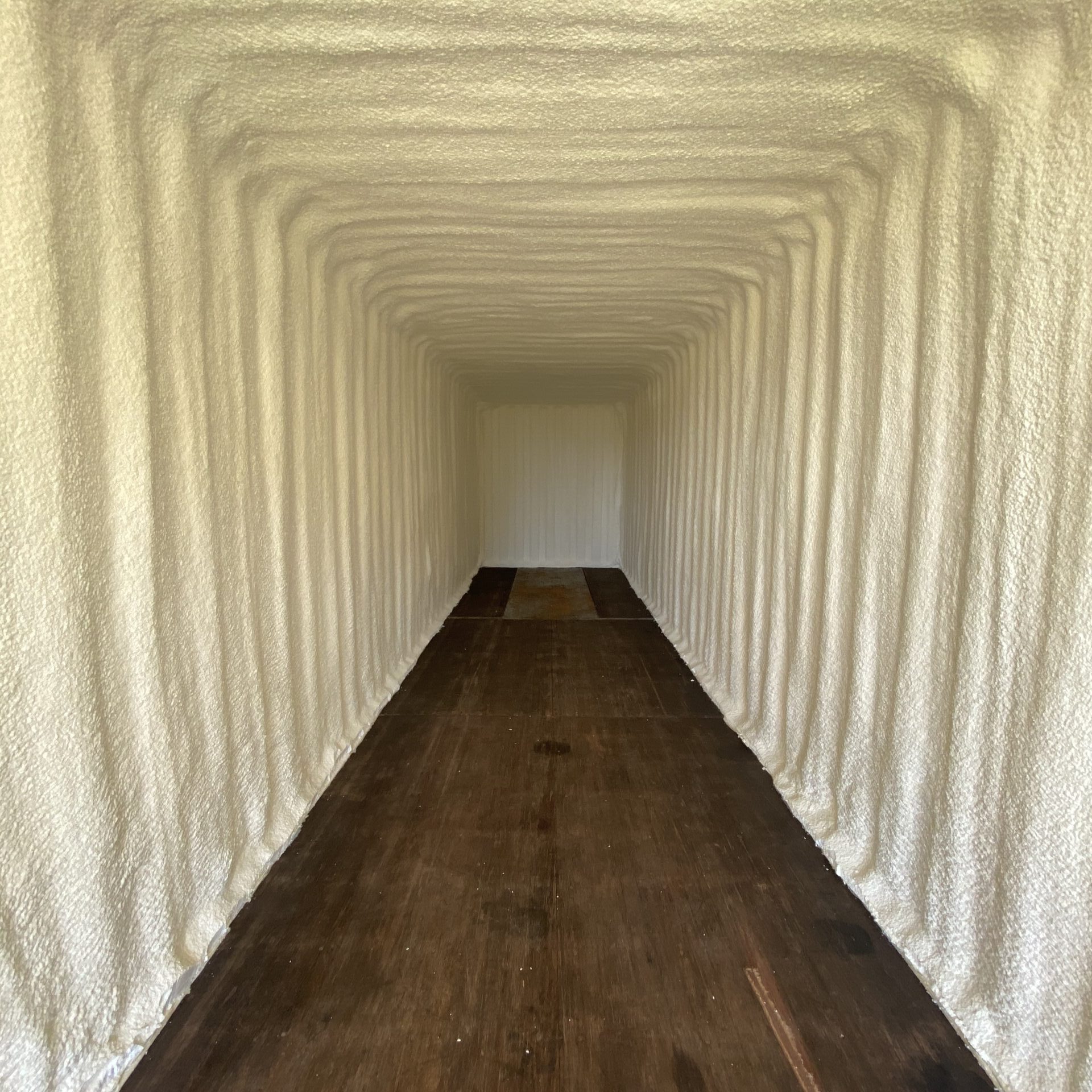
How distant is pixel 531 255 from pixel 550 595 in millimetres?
4317

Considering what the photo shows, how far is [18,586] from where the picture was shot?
125 cm

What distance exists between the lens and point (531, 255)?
2914 millimetres

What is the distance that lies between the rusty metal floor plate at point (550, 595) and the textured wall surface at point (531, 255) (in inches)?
128

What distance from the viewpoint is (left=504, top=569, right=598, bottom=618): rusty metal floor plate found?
19.9ft

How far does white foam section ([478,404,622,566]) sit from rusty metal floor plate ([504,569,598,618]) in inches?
18.6

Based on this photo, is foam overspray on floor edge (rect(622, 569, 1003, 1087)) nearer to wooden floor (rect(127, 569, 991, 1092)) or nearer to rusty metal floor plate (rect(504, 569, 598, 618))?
wooden floor (rect(127, 569, 991, 1092))

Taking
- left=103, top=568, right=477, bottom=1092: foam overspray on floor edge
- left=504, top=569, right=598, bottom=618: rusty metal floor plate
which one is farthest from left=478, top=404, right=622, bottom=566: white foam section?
left=103, top=568, right=477, bottom=1092: foam overspray on floor edge

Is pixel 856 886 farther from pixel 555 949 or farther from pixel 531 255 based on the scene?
pixel 531 255

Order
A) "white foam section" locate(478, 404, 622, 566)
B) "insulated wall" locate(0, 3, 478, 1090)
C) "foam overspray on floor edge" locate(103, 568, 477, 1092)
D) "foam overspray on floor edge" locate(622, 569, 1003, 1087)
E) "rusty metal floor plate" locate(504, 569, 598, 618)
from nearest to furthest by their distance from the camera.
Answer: "insulated wall" locate(0, 3, 478, 1090)
"foam overspray on floor edge" locate(103, 568, 477, 1092)
"foam overspray on floor edge" locate(622, 569, 1003, 1087)
"rusty metal floor plate" locate(504, 569, 598, 618)
"white foam section" locate(478, 404, 622, 566)

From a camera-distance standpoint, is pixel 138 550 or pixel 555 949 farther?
pixel 555 949

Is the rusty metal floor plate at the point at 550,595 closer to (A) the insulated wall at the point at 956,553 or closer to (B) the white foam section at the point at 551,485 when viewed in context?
(B) the white foam section at the point at 551,485

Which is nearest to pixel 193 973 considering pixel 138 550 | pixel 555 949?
pixel 555 949

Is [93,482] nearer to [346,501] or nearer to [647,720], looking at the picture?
[346,501]

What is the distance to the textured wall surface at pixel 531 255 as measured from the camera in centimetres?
133
